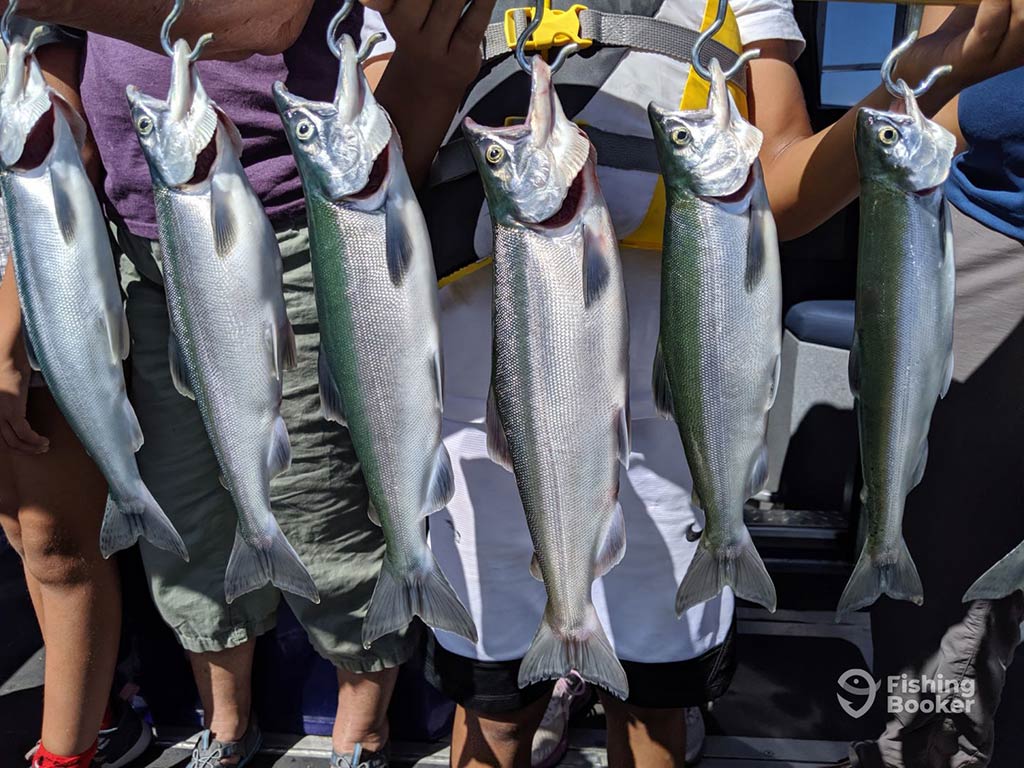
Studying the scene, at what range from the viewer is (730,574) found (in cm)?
138

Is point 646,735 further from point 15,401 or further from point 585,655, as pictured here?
point 15,401

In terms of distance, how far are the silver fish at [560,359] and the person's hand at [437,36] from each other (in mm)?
149

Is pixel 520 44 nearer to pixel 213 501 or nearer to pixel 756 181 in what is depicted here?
pixel 756 181

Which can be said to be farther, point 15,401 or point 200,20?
point 15,401

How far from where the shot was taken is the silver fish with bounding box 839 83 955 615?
1145 millimetres

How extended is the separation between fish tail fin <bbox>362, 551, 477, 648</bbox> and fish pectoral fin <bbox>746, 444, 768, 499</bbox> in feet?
1.68

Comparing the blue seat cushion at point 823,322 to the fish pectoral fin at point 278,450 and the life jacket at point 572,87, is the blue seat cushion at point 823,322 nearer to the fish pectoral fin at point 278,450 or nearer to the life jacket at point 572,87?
the life jacket at point 572,87

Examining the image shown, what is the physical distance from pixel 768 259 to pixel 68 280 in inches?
41.8

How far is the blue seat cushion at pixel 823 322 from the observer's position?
353 cm

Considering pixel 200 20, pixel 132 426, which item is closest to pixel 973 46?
pixel 200 20

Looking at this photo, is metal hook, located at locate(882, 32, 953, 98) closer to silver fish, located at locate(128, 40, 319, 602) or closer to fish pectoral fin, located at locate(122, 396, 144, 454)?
silver fish, located at locate(128, 40, 319, 602)

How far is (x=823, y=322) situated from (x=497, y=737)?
2380mm

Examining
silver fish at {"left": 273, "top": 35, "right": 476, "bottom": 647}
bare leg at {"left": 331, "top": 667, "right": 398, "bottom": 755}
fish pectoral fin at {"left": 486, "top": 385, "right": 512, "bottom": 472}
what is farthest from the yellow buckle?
bare leg at {"left": 331, "top": 667, "right": 398, "bottom": 755}

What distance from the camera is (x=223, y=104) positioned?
76.3 inches
